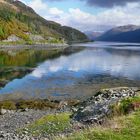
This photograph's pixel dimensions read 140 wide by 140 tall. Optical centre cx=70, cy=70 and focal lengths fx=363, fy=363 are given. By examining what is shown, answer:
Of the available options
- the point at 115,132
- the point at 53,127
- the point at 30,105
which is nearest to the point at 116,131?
the point at 115,132

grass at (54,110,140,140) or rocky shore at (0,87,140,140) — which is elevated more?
grass at (54,110,140,140)

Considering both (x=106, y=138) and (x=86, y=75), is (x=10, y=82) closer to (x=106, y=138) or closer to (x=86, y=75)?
(x=86, y=75)

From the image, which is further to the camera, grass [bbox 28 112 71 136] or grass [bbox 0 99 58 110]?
grass [bbox 0 99 58 110]

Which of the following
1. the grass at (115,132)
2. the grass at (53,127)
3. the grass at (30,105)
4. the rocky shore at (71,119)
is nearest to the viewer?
the grass at (115,132)

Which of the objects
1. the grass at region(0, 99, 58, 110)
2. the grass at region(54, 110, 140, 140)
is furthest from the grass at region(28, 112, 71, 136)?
the grass at region(0, 99, 58, 110)

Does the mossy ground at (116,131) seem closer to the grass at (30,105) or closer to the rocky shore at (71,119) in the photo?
the rocky shore at (71,119)

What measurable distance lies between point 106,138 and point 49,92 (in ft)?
172

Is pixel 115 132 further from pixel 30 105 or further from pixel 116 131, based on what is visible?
pixel 30 105

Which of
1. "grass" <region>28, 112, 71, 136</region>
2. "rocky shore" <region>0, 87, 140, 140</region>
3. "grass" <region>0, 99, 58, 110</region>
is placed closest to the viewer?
"rocky shore" <region>0, 87, 140, 140</region>

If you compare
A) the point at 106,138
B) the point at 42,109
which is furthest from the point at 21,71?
the point at 106,138

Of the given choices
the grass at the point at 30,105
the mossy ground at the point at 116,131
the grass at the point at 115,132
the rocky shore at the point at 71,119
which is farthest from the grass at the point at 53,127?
the grass at the point at 30,105

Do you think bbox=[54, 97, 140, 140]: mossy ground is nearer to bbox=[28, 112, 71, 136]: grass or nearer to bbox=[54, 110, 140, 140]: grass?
bbox=[54, 110, 140, 140]: grass

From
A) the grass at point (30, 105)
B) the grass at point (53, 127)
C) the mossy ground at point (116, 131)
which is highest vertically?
the mossy ground at point (116, 131)

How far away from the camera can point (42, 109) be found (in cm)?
5172
